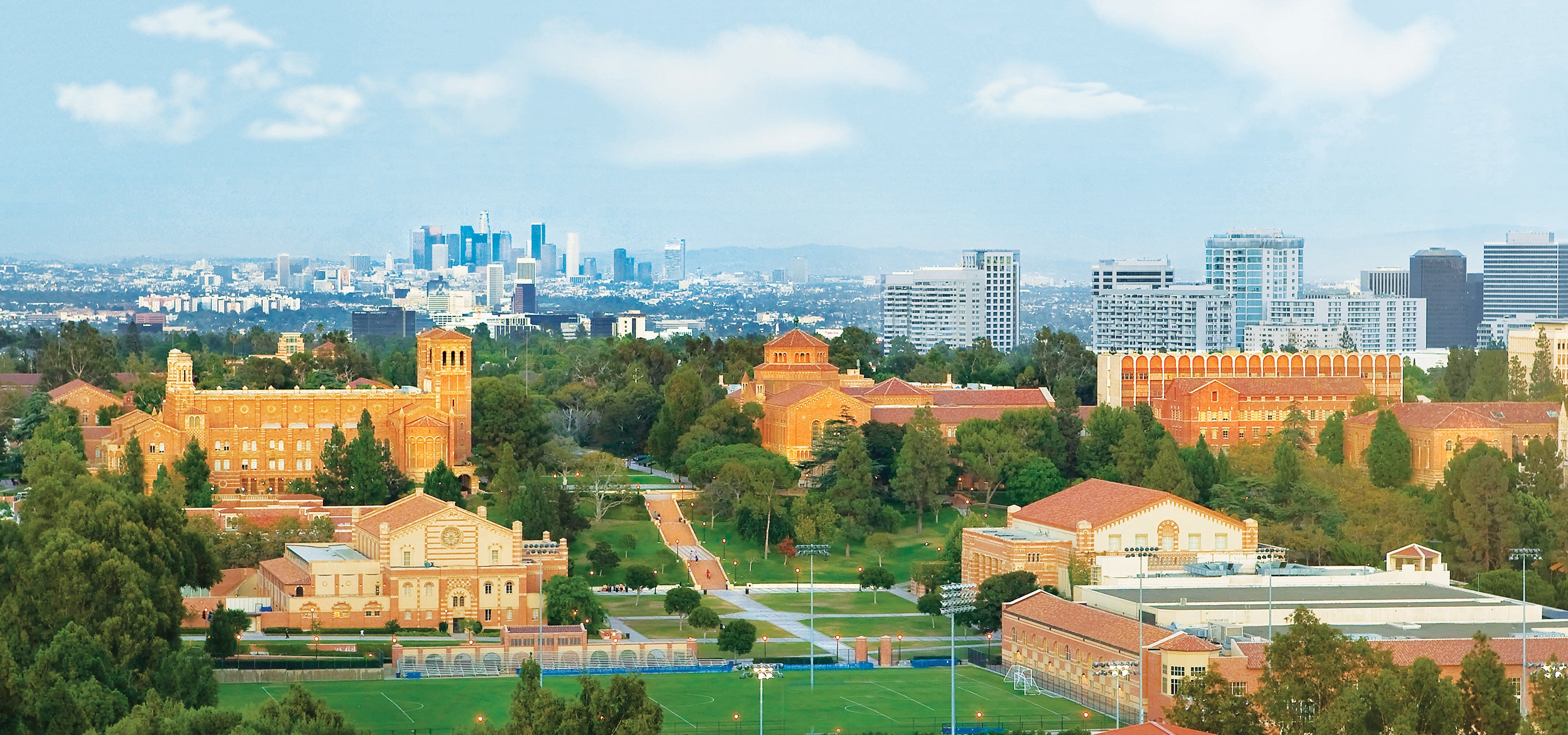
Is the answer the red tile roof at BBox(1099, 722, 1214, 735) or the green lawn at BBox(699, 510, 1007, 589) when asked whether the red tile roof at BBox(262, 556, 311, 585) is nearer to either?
the green lawn at BBox(699, 510, 1007, 589)

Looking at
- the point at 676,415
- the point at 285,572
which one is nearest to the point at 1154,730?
the point at 285,572

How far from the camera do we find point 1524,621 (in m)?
57.2

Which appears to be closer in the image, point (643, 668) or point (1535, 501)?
point (643, 668)

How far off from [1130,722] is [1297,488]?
93.0 ft

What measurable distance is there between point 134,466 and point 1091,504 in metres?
35.0

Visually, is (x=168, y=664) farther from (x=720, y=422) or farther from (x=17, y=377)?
(x=17, y=377)

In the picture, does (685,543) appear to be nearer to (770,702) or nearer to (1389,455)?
(770,702)

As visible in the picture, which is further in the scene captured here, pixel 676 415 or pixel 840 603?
pixel 676 415

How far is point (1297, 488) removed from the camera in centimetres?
8506

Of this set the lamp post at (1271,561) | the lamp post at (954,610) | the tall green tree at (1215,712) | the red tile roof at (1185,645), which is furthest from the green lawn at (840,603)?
the tall green tree at (1215,712)

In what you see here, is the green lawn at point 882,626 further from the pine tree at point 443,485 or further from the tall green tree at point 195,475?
the tall green tree at point 195,475

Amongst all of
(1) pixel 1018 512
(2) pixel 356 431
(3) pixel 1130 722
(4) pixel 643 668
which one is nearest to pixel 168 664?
(4) pixel 643 668

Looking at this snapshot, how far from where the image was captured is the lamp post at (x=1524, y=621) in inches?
2200

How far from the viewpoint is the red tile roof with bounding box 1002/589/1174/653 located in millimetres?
60656
